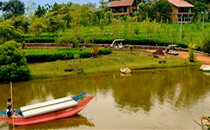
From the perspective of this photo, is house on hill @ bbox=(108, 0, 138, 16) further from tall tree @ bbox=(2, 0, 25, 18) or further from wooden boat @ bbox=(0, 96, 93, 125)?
wooden boat @ bbox=(0, 96, 93, 125)

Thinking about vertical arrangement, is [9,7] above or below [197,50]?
above

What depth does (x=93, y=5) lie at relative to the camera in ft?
256

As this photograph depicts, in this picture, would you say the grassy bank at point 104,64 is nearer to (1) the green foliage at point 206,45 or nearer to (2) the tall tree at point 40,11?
(1) the green foliage at point 206,45

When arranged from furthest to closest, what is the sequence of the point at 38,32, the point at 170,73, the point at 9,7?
the point at 9,7
the point at 38,32
the point at 170,73

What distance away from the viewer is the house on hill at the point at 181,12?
240 feet

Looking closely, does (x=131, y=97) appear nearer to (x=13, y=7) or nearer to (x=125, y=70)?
(x=125, y=70)

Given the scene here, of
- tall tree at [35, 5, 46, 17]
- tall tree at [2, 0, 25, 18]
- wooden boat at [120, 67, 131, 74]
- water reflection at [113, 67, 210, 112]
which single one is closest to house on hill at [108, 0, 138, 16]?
tall tree at [35, 5, 46, 17]

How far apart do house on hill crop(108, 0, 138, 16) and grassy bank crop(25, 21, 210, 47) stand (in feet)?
48.0

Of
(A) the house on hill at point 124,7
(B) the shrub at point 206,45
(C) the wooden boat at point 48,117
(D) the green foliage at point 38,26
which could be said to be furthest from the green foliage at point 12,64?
(A) the house on hill at point 124,7

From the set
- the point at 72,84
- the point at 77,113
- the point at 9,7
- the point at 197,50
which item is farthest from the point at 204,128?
the point at 9,7

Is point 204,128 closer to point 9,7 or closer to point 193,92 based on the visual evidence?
point 193,92

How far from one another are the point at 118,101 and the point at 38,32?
36.2 meters

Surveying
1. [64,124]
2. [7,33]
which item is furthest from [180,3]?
[64,124]

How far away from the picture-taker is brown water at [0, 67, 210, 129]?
70.0ft
